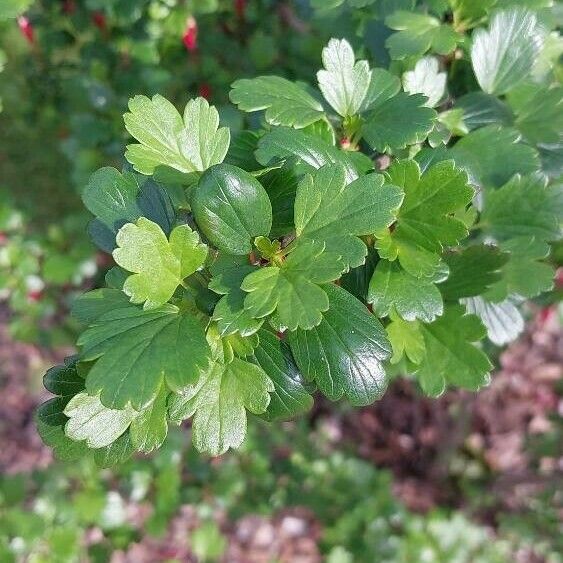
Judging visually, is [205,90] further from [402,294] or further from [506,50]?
[402,294]

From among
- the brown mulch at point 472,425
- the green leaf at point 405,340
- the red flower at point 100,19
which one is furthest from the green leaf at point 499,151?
the brown mulch at point 472,425

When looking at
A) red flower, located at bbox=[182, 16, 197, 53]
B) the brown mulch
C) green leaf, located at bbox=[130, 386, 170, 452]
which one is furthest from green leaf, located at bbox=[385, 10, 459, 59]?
the brown mulch

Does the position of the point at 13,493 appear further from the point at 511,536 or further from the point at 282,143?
the point at 511,536

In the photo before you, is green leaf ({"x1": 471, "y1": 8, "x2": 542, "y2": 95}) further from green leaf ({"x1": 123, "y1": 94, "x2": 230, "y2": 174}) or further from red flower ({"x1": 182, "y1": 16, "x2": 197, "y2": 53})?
red flower ({"x1": 182, "y1": 16, "x2": 197, "y2": 53})

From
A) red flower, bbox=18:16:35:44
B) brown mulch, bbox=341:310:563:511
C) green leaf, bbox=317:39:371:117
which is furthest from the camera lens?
brown mulch, bbox=341:310:563:511

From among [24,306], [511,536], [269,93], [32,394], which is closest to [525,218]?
[269,93]

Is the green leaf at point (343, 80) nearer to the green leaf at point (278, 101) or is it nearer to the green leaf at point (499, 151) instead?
the green leaf at point (278, 101)

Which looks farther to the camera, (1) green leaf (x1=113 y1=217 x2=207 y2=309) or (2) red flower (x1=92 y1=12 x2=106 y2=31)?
(2) red flower (x1=92 y1=12 x2=106 y2=31)
